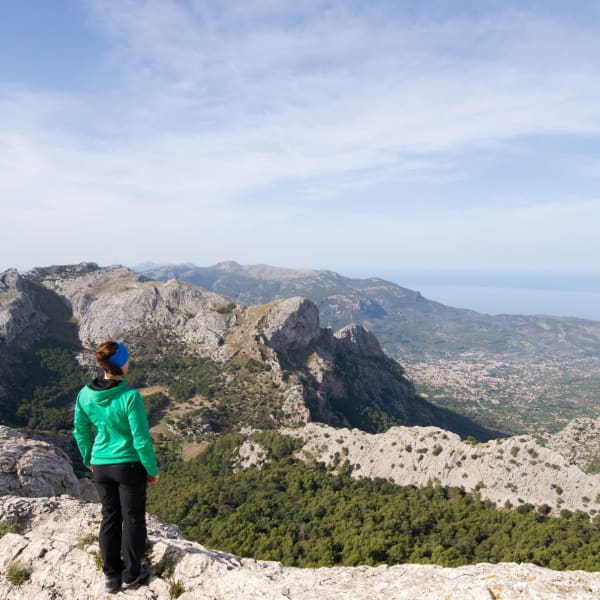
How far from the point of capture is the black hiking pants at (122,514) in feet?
24.3

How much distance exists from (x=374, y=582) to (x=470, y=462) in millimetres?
61729

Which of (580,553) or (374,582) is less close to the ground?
(374,582)

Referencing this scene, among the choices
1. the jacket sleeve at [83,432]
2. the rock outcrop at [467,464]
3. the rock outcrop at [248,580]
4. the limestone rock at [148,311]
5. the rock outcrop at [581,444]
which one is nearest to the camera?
the rock outcrop at [248,580]

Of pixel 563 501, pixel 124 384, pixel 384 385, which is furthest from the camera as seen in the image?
pixel 384 385

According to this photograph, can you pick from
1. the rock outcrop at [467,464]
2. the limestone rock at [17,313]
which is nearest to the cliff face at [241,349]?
the limestone rock at [17,313]

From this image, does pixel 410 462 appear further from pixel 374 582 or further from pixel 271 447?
pixel 374 582

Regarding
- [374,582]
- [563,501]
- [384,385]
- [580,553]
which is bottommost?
[384,385]

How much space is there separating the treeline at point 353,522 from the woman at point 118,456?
96.3ft

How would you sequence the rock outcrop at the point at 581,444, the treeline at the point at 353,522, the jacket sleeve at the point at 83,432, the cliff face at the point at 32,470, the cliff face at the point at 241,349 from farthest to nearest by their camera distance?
the cliff face at the point at 241,349 → the rock outcrop at the point at 581,444 → the treeline at the point at 353,522 → the cliff face at the point at 32,470 → the jacket sleeve at the point at 83,432

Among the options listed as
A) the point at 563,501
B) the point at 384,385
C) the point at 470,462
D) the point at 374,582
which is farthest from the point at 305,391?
the point at 374,582

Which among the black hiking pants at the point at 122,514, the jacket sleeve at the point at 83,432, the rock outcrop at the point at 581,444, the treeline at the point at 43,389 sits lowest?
the rock outcrop at the point at 581,444

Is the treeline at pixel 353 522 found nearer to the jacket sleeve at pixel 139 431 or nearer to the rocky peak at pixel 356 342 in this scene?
the jacket sleeve at pixel 139 431

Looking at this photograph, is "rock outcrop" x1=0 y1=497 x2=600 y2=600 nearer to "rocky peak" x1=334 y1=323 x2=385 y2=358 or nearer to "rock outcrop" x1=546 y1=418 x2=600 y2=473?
"rock outcrop" x1=546 y1=418 x2=600 y2=473

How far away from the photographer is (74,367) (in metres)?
124
